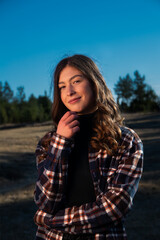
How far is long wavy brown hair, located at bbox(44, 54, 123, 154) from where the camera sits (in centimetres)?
147

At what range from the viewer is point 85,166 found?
1484mm

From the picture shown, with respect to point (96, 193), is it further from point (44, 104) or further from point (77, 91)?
point (44, 104)

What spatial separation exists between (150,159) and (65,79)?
7.69m

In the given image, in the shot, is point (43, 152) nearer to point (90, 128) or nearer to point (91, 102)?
point (90, 128)

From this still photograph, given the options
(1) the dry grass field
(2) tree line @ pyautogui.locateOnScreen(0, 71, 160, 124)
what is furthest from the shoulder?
(2) tree line @ pyautogui.locateOnScreen(0, 71, 160, 124)

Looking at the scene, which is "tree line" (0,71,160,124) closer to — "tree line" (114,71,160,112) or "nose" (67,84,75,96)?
"tree line" (114,71,160,112)

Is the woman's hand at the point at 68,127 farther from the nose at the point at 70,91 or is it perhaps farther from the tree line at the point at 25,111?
the tree line at the point at 25,111

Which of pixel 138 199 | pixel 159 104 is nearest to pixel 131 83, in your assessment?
pixel 159 104

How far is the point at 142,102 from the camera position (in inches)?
1918

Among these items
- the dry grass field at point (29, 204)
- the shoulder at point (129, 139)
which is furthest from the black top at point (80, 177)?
the dry grass field at point (29, 204)

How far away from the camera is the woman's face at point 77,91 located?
1.51 m

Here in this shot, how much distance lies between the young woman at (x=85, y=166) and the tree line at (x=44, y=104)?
4232 centimetres

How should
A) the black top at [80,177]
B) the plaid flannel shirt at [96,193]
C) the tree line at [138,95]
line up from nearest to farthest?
the plaid flannel shirt at [96,193], the black top at [80,177], the tree line at [138,95]

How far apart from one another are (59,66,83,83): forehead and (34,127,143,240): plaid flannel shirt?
42 cm
